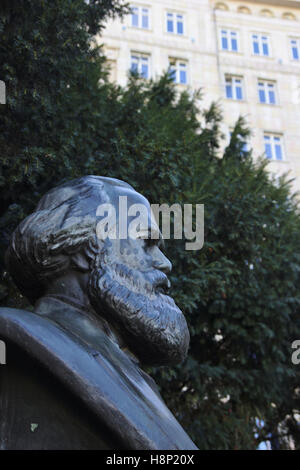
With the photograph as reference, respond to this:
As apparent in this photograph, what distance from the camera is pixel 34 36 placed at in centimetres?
485

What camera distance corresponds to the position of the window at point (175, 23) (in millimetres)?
23722

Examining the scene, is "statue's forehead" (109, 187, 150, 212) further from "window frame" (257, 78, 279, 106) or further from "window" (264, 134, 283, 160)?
"window frame" (257, 78, 279, 106)

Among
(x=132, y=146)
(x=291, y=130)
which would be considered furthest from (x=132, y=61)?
(x=132, y=146)

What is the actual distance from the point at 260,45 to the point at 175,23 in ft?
15.3

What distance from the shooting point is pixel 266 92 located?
24.0 metres

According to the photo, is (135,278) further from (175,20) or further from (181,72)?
(175,20)

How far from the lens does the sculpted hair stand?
2.19 m

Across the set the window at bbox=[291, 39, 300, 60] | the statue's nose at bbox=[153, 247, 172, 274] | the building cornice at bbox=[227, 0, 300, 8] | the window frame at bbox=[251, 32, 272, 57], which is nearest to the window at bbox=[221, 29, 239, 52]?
the window frame at bbox=[251, 32, 272, 57]

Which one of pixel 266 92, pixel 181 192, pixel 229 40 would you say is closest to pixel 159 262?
pixel 181 192

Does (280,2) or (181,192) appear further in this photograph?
(280,2)

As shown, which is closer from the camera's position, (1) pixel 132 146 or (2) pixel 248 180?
(1) pixel 132 146

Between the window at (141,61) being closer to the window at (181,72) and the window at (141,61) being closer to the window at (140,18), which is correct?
the window at (181,72)

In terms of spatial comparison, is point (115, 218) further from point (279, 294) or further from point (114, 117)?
point (279, 294)

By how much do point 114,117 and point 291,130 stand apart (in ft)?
57.3
